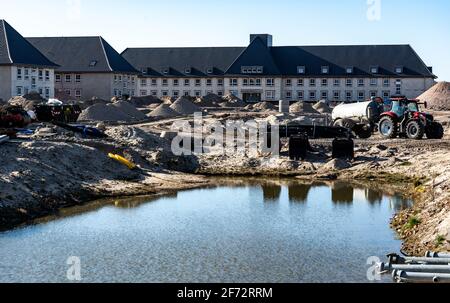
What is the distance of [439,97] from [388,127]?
95.0ft

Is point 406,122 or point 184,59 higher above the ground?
point 184,59

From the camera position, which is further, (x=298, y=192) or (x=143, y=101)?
(x=143, y=101)

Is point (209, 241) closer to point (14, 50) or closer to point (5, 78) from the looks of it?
point (5, 78)

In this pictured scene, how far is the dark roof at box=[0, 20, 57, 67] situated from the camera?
6850 cm

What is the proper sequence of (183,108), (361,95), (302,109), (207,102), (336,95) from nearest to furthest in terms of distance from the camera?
(183,108) < (302,109) < (207,102) < (361,95) < (336,95)

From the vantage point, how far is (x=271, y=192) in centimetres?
2956

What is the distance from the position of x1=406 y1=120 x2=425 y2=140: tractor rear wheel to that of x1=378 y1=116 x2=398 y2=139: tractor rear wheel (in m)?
0.73

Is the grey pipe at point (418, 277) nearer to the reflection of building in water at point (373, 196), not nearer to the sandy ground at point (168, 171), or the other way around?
the sandy ground at point (168, 171)

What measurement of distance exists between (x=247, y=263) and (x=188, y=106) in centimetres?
4443

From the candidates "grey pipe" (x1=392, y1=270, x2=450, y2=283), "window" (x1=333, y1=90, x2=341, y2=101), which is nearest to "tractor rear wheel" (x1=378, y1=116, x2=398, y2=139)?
"grey pipe" (x1=392, y1=270, x2=450, y2=283)

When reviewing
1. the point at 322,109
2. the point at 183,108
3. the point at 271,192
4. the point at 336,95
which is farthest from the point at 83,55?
the point at 271,192
